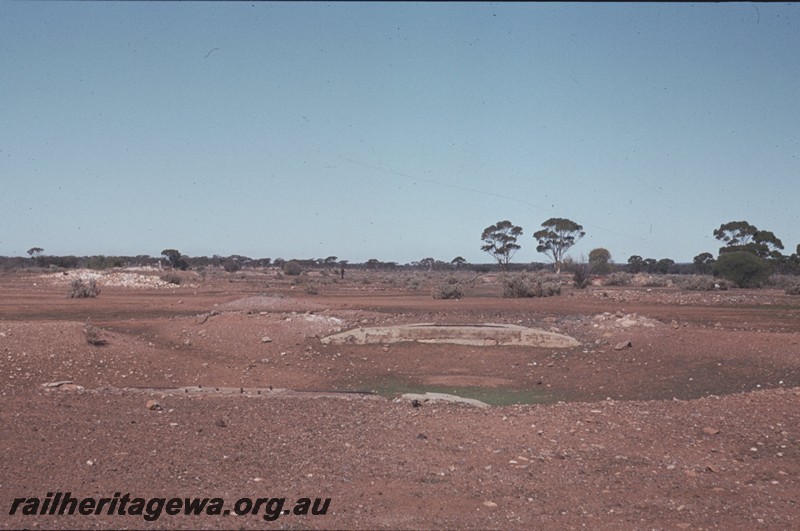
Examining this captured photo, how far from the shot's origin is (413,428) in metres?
9.34

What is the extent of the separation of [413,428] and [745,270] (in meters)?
44.6

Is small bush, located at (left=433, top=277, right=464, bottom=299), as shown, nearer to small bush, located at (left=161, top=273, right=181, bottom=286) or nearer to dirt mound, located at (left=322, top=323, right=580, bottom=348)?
dirt mound, located at (left=322, top=323, right=580, bottom=348)

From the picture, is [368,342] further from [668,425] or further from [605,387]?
[668,425]

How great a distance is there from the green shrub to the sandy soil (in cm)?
3296

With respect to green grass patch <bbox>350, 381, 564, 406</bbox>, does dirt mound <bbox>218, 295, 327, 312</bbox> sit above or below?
above

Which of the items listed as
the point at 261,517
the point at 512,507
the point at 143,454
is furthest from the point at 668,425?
the point at 143,454

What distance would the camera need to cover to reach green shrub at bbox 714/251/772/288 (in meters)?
46.6

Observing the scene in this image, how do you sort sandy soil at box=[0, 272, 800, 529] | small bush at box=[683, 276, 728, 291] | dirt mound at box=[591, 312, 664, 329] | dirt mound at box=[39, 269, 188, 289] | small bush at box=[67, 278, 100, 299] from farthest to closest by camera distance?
dirt mound at box=[39, 269, 188, 289] → small bush at box=[683, 276, 728, 291] → small bush at box=[67, 278, 100, 299] → dirt mound at box=[591, 312, 664, 329] → sandy soil at box=[0, 272, 800, 529]

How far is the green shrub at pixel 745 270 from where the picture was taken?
4662cm

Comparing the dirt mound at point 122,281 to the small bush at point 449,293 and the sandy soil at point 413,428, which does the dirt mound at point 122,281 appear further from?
the sandy soil at point 413,428

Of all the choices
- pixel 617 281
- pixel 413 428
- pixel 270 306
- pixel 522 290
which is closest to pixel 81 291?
pixel 270 306

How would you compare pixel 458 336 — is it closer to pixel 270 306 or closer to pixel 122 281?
pixel 270 306

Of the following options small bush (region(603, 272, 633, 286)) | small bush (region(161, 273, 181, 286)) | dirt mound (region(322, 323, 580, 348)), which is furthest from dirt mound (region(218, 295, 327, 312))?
small bush (region(603, 272, 633, 286))

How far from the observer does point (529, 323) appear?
68.2ft
